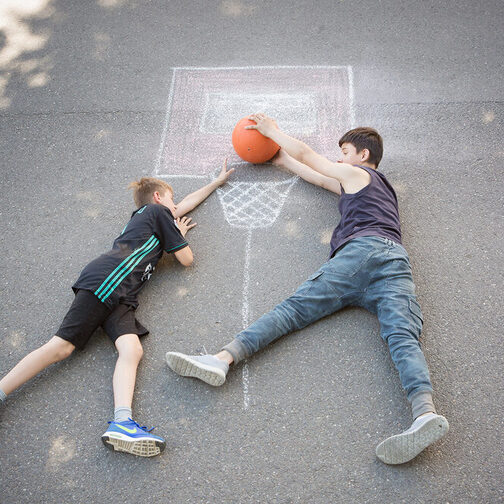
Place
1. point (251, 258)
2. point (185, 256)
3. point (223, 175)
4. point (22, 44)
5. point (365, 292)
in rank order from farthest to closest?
1. point (22, 44)
2. point (223, 175)
3. point (251, 258)
4. point (185, 256)
5. point (365, 292)

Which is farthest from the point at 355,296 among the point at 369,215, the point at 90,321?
the point at 90,321

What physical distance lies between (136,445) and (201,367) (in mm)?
556

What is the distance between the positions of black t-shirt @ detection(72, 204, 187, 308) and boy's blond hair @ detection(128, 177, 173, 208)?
177 millimetres

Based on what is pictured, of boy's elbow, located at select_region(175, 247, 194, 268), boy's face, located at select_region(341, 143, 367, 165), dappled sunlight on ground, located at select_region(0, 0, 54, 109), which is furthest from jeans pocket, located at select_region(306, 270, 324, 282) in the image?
dappled sunlight on ground, located at select_region(0, 0, 54, 109)

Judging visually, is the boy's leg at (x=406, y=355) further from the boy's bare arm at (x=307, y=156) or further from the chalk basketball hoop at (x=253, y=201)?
the chalk basketball hoop at (x=253, y=201)

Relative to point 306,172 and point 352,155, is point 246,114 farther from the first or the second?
point 352,155

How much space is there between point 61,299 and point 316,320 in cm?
181

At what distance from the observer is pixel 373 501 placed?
274 centimetres

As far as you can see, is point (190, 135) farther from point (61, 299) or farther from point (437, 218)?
point (437, 218)

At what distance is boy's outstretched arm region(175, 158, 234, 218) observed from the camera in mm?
4199

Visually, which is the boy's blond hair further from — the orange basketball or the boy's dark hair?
the boy's dark hair

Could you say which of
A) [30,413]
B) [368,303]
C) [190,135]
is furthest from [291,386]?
[190,135]

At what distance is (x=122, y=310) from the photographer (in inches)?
136

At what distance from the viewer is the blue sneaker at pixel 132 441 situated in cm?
290
